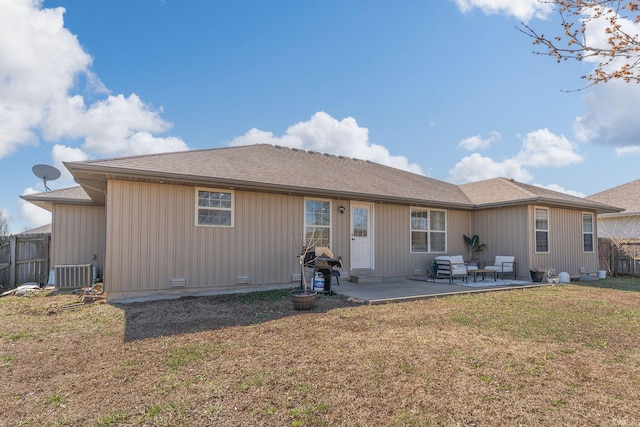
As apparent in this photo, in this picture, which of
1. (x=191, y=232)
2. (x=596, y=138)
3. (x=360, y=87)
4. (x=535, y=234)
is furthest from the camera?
(x=360, y=87)

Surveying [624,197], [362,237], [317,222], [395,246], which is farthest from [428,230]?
[624,197]

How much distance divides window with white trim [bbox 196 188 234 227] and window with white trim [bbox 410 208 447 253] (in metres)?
5.57

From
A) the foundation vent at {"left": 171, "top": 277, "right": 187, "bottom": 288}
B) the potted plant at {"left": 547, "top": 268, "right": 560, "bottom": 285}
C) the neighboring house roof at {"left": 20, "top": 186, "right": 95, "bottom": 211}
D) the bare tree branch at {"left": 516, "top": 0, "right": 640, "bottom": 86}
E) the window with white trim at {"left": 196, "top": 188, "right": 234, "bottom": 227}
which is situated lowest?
the potted plant at {"left": 547, "top": 268, "right": 560, "bottom": 285}

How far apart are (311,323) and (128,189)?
177 inches

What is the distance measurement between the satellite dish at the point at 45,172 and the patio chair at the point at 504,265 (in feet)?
43.0

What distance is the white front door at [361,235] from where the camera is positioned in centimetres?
934

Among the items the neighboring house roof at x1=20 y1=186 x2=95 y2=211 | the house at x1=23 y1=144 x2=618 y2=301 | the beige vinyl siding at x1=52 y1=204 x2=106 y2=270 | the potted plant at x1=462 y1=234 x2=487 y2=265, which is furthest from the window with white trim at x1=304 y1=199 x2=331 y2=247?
the neighboring house roof at x1=20 y1=186 x2=95 y2=211

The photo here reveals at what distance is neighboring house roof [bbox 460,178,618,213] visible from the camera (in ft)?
33.5

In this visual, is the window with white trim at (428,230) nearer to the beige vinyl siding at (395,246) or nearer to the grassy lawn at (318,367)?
the beige vinyl siding at (395,246)

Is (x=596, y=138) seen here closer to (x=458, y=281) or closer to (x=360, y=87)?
(x=458, y=281)

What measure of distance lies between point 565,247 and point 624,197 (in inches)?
331

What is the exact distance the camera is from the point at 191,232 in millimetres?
7219

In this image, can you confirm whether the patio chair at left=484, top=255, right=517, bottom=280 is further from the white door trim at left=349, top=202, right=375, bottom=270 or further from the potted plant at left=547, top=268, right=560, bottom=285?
the white door trim at left=349, top=202, right=375, bottom=270

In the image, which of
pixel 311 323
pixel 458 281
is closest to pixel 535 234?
pixel 458 281
